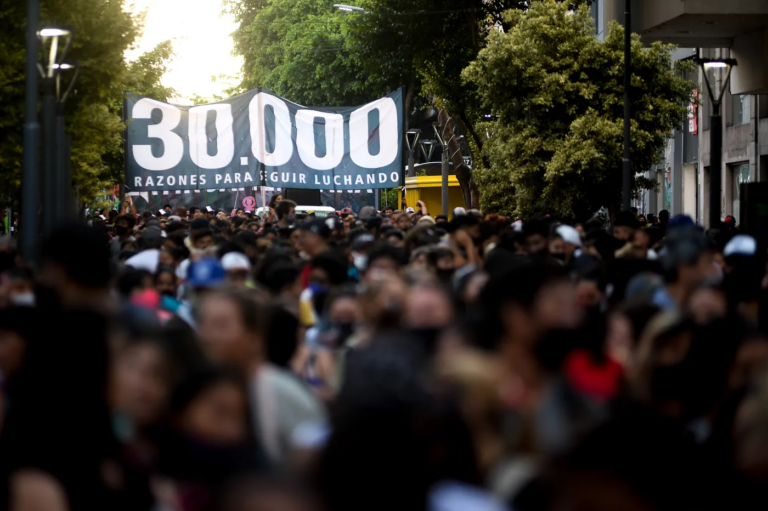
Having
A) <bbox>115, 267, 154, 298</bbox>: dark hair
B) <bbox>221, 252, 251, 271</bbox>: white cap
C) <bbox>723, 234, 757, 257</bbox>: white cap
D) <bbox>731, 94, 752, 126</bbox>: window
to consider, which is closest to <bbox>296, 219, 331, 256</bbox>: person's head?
<bbox>221, 252, 251, 271</bbox>: white cap

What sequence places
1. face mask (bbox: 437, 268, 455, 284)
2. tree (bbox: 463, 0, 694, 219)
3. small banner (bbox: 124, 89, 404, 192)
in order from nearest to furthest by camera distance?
face mask (bbox: 437, 268, 455, 284), small banner (bbox: 124, 89, 404, 192), tree (bbox: 463, 0, 694, 219)

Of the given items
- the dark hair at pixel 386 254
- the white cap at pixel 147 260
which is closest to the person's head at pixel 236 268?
the dark hair at pixel 386 254

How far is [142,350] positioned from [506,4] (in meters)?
29.5

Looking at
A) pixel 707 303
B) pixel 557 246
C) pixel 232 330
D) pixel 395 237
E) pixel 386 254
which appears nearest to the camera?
pixel 232 330

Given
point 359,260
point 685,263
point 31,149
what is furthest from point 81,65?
point 685,263

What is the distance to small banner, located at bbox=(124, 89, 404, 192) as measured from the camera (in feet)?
75.2

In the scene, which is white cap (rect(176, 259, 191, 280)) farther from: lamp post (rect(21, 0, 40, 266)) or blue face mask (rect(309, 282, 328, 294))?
lamp post (rect(21, 0, 40, 266))

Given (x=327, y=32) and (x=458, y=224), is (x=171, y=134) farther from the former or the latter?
(x=327, y=32)

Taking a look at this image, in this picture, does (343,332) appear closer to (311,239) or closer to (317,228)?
(311,239)

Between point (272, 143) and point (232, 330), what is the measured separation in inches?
736

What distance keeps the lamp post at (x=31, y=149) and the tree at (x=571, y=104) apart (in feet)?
43.9

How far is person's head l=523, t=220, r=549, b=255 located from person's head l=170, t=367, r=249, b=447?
7.13 m

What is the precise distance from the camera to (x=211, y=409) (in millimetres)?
3918

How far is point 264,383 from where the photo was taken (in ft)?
15.7
